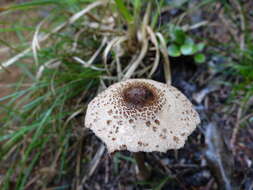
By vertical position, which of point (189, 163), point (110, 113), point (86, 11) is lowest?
point (189, 163)

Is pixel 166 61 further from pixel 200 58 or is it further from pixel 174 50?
pixel 200 58

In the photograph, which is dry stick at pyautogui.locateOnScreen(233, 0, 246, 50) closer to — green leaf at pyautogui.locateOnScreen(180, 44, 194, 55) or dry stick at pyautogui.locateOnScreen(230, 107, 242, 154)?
green leaf at pyautogui.locateOnScreen(180, 44, 194, 55)

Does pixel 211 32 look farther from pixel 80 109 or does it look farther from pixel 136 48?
pixel 80 109

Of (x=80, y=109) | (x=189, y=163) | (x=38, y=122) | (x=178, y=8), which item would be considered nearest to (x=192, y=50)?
(x=178, y=8)

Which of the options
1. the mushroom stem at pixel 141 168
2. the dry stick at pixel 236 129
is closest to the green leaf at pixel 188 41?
the dry stick at pixel 236 129

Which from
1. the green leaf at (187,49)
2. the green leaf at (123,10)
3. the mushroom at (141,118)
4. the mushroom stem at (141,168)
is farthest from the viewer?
the green leaf at (187,49)

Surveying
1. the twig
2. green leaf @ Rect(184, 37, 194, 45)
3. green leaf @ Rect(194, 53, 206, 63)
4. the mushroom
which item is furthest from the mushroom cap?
green leaf @ Rect(184, 37, 194, 45)

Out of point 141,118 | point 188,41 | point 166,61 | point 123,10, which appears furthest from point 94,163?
point 188,41

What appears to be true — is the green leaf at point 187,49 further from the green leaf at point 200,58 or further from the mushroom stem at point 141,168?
the mushroom stem at point 141,168
